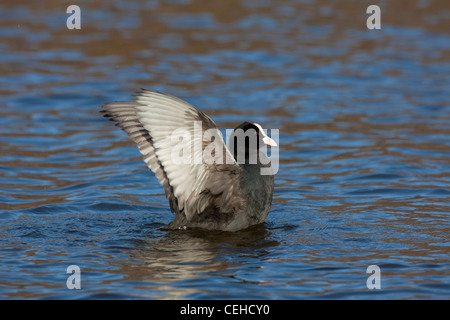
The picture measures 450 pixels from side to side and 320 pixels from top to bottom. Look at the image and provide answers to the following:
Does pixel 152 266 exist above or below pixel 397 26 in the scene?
below

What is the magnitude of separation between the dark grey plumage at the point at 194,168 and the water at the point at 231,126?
22cm

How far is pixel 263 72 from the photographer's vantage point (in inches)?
526

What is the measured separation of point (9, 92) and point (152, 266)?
23.0 feet

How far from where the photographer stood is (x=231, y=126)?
35.4ft

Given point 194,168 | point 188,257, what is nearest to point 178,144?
point 194,168

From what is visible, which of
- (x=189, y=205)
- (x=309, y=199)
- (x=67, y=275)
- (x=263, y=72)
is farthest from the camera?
(x=263, y=72)

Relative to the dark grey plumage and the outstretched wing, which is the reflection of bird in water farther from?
the outstretched wing

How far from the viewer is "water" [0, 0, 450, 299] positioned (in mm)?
6020

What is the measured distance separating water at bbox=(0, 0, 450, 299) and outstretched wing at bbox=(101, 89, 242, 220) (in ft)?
1.69

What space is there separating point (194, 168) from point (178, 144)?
28 cm

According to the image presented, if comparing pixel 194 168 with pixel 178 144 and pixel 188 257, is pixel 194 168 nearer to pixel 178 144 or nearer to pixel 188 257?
pixel 178 144

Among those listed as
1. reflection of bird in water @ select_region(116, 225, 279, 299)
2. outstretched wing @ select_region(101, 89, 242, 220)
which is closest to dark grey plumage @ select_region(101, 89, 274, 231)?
outstretched wing @ select_region(101, 89, 242, 220)
